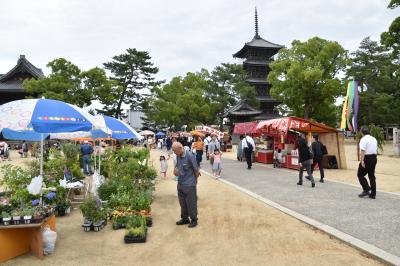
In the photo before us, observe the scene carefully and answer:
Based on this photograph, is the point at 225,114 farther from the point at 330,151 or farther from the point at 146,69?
the point at 330,151

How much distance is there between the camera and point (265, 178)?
15.3 meters

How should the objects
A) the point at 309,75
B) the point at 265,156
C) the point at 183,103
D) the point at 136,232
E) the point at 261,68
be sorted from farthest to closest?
1. the point at 261,68
2. the point at 183,103
3. the point at 309,75
4. the point at 265,156
5. the point at 136,232

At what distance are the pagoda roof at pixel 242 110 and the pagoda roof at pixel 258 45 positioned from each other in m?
12.4

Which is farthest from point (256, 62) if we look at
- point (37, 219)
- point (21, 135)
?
point (37, 219)

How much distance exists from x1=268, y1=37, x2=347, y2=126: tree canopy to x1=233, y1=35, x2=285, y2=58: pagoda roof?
61.0 feet

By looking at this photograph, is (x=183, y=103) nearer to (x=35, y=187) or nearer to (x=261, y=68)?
(x=261, y=68)

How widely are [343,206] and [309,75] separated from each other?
28.5 m

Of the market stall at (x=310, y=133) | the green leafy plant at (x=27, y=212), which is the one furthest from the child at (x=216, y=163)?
the green leafy plant at (x=27, y=212)

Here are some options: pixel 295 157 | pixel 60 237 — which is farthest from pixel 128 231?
pixel 295 157

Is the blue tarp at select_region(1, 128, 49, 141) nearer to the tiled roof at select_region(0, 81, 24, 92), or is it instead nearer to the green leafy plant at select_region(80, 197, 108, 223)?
the green leafy plant at select_region(80, 197, 108, 223)

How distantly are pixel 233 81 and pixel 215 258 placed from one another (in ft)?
148

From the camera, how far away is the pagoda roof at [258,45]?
58875mm

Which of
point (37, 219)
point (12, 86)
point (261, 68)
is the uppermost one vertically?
point (261, 68)

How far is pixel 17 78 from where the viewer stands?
153 feet
